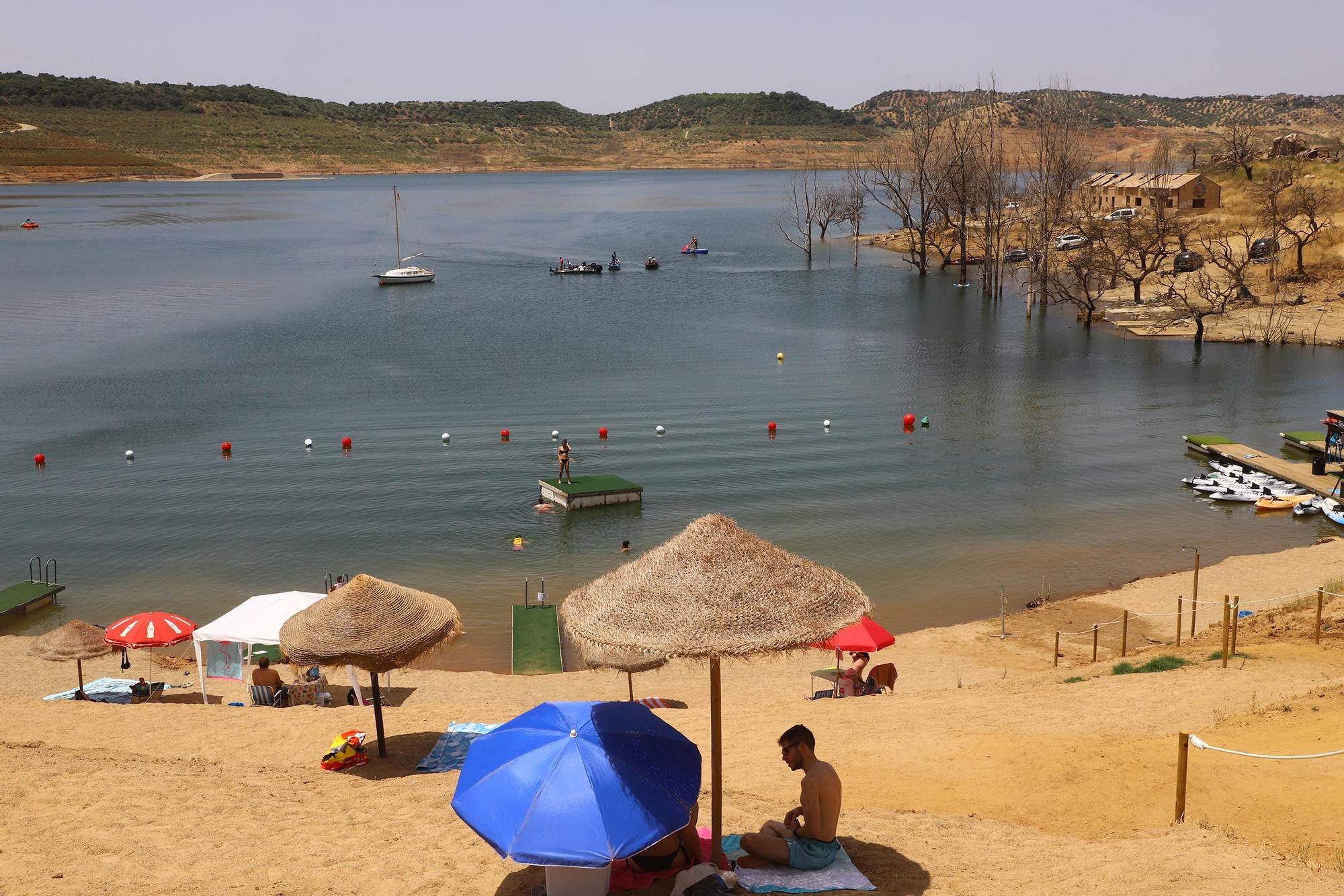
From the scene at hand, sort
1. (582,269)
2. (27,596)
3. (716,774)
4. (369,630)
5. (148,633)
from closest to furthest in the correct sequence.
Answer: (716,774), (369,630), (148,633), (27,596), (582,269)

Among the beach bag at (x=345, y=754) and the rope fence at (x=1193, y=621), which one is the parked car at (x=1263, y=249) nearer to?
the rope fence at (x=1193, y=621)

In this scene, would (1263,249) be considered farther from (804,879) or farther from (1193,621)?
(804,879)

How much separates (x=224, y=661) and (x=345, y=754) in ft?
17.7

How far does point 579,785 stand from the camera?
825cm

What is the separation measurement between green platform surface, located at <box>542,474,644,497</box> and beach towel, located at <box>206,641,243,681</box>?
1328 cm

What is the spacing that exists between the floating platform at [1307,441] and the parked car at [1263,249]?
29.5m

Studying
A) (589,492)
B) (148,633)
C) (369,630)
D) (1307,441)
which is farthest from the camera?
(1307,441)

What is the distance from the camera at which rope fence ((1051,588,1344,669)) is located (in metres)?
15.8

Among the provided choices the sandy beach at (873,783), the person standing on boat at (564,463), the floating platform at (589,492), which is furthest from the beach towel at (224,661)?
the person standing on boat at (564,463)

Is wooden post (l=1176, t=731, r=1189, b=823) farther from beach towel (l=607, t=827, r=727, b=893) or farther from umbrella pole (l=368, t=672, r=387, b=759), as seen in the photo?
umbrella pole (l=368, t=672, r=387, b=759)

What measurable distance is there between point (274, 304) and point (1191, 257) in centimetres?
5355

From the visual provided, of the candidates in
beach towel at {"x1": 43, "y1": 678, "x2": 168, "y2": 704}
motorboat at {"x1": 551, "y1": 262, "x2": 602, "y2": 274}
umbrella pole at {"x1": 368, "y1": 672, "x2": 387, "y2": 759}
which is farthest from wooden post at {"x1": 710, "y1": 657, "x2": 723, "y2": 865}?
motorboat at {"x1": 551, "y1": 262, "x2": 602, "y2": 274}

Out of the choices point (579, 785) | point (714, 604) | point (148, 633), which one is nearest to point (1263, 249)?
point (148, 633)

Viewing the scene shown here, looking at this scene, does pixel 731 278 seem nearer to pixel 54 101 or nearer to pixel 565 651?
pixel 565 651
